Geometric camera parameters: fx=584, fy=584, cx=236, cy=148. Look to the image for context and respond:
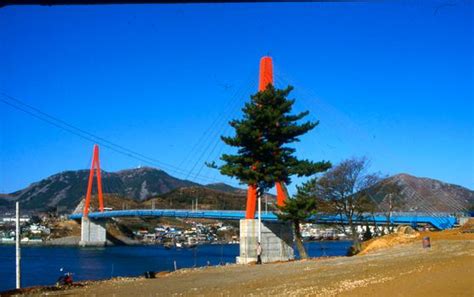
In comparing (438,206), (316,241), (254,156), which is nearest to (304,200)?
(254,156)

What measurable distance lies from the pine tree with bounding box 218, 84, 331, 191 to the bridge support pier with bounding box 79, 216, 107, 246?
8041 cm

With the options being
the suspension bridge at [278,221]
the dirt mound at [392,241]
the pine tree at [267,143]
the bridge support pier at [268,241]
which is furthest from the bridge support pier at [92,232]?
the dirt mound at [392,241]

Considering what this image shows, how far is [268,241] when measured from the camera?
44875 mm

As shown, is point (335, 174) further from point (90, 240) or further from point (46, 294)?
point (90, 240)

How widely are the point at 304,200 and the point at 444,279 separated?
20723 mm

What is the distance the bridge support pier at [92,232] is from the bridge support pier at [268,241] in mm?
71176

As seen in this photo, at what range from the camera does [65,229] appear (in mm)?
131375

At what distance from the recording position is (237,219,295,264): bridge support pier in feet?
139

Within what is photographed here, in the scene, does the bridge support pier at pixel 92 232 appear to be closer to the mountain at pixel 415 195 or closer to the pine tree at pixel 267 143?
the mountain at pixel 415 195

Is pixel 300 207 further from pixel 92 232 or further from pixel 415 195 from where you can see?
pixel 92 232

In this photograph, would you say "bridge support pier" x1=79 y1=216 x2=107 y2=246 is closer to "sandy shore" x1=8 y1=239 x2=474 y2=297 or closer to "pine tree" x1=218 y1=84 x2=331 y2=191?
"pine tree" x1=218 y1=84 x2=331 y2=191

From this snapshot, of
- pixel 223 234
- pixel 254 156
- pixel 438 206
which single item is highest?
pixel 254 156

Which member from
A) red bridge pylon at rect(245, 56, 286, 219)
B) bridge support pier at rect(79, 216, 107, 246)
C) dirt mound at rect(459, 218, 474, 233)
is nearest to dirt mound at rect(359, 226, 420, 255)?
dirt mound at rect(459, 218, 474, 233)

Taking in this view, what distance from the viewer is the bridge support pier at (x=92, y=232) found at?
110m
